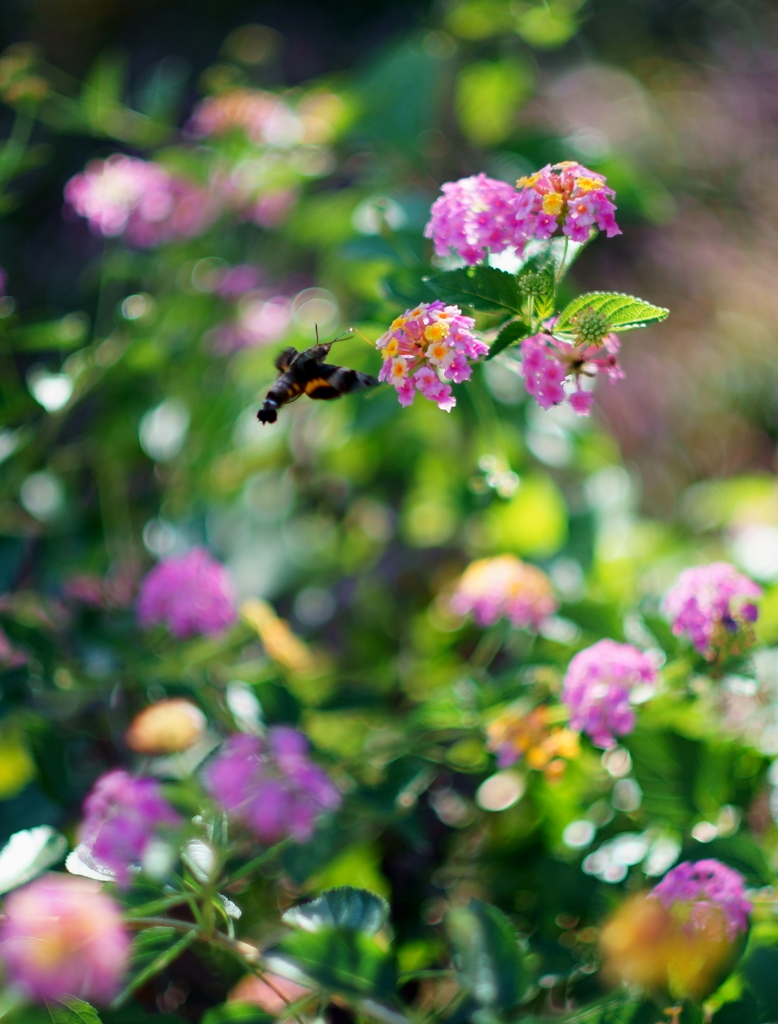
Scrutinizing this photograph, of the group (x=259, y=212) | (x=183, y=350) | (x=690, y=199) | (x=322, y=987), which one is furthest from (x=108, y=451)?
(x=690, y=199)

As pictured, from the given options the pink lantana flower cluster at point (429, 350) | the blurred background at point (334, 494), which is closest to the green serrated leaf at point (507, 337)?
the pink lantana flower cluster at point (429, 350)

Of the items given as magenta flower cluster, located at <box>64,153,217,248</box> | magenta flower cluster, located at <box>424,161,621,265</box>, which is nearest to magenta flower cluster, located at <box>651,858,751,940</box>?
magenta flower cluster, located at <box>424,161,621,265</box>

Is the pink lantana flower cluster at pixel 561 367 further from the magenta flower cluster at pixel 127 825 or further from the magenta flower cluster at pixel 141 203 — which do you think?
the magenta flower cluster at pixel 141 203

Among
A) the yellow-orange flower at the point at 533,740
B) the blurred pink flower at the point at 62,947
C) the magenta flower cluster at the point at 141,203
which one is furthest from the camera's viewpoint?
the magenta flower cluster at the point at 141,203

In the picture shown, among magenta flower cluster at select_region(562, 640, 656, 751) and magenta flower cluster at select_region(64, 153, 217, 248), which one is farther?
magenta flower cluster at select_region(64, 153, 217, 248)

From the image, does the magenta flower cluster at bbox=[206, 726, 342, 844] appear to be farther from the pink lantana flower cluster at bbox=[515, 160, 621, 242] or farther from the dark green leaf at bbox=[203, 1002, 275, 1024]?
the pink lantana flower cluster at bbox=[515, 160, 621, 242]
